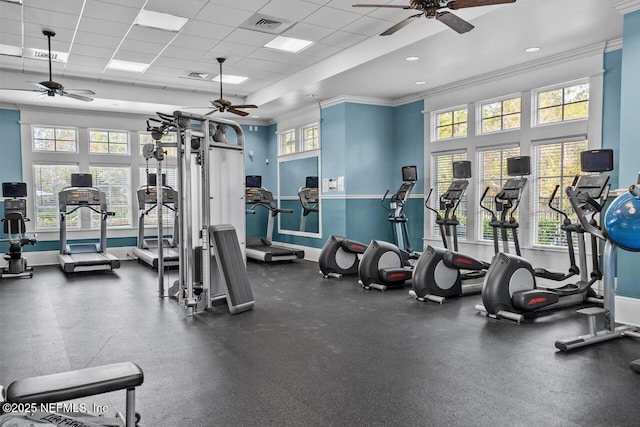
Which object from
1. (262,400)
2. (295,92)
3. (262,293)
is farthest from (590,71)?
(262,400)

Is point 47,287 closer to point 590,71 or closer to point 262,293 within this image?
point 262,293

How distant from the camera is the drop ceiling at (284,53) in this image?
509 centimetres

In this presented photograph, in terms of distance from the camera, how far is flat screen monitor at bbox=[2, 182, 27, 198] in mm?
7909

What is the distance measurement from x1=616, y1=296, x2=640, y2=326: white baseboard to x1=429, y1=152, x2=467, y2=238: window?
3.16 m

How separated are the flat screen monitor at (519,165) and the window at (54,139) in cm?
819

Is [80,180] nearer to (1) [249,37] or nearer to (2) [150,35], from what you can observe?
(2) [150,35]

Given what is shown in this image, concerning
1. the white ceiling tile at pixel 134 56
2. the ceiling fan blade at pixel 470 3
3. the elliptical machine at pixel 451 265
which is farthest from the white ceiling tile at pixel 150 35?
the elliptical machine at pixel 451 265

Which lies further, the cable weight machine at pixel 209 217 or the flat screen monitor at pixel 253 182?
the flat screen monitor at pixel 253 182

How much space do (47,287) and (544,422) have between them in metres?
6.72

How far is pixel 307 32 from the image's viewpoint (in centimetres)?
600

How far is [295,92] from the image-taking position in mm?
8211

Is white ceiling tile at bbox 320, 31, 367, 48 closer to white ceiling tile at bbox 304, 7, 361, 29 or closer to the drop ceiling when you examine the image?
the drop ceiling

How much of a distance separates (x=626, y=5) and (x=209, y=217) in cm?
476

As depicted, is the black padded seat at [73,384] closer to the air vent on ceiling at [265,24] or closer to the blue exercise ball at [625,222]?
the blue exercise ball at [625,222]
